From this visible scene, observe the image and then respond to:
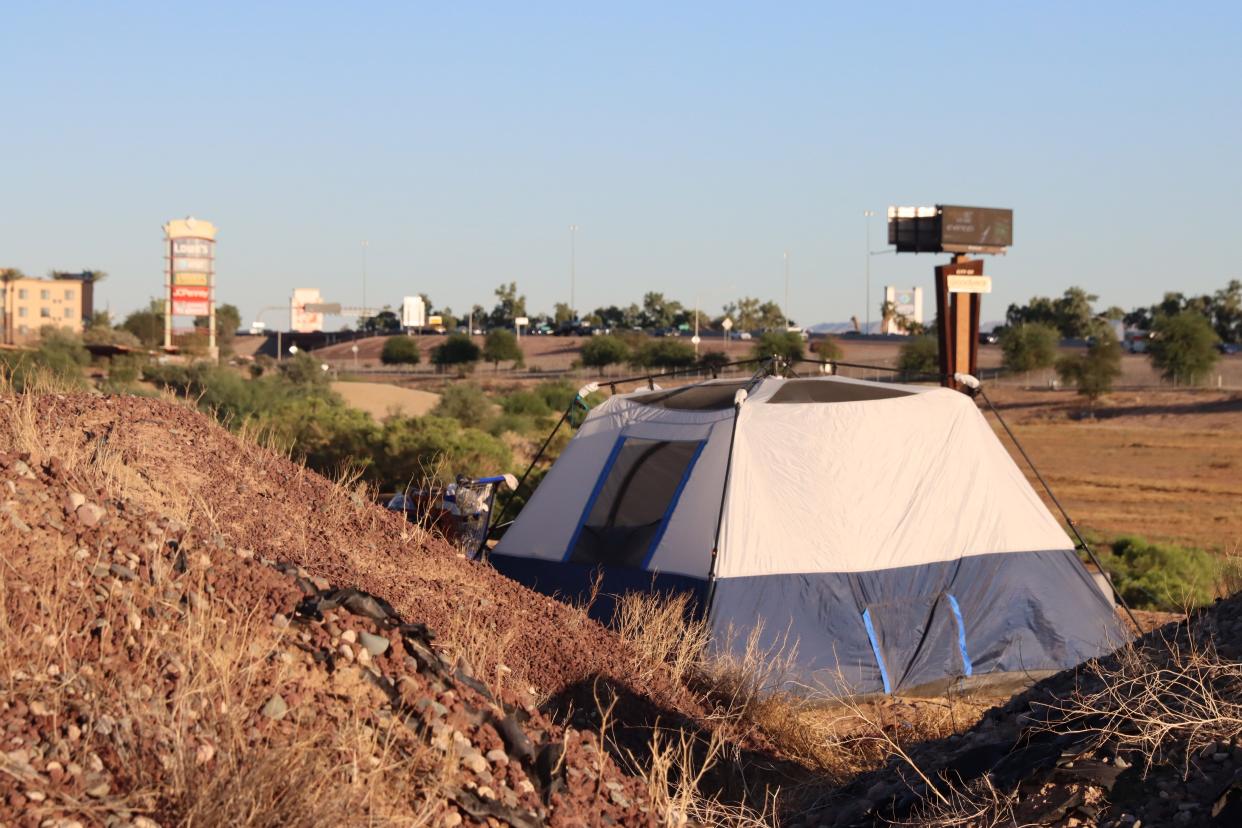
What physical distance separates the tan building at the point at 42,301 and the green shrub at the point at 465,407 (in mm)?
80049

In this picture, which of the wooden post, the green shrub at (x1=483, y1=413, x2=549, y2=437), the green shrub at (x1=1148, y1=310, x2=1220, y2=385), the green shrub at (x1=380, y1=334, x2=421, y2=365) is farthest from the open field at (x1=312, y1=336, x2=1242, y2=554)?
the green shrub at (x1=380, y1=334, x2=421, y2=365)

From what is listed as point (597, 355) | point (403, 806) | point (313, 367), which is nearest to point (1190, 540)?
point (403, 806)

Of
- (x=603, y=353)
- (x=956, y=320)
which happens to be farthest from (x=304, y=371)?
(x=603, y=353)

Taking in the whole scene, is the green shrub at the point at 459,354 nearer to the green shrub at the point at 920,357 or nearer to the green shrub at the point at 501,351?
the green shrub at the point at 501,351

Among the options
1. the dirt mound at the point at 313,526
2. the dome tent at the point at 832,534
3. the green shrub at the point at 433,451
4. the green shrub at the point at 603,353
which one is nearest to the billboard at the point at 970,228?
the green shrub at the point at 433,451

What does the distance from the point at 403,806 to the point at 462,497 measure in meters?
7.65

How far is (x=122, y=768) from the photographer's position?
12.8ft

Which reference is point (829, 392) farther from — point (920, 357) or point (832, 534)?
point (920, 357)

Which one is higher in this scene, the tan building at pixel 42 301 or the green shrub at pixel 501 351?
the tan building at pixel 42 301

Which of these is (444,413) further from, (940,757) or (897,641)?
(940,757)

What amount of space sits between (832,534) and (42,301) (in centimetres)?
11732

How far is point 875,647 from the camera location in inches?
370

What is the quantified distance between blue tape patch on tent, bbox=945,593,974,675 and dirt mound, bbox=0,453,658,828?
15.8 feet

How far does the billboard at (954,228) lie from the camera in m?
20.4
